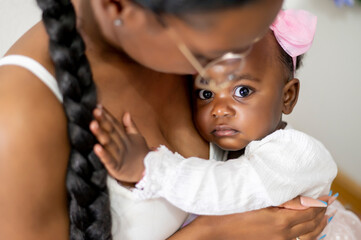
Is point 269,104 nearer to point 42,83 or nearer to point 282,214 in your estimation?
point 282,214

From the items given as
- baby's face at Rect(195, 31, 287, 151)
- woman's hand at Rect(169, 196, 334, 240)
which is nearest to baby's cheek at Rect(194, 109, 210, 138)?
baby's face at Rect(195, 31, 287, 151)

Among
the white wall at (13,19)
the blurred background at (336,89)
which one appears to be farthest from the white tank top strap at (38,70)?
the blurred background at (336,89)

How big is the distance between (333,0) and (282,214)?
1.21 metres

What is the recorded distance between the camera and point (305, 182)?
980mm

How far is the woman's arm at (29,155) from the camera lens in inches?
26.3

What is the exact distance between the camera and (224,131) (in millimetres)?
1068

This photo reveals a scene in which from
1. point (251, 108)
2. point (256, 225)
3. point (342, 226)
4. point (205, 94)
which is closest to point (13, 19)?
point (205, 94)

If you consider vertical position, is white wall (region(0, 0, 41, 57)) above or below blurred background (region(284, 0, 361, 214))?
above

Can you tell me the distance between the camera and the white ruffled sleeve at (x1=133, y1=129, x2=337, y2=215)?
0.86m

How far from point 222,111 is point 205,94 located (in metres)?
0.07

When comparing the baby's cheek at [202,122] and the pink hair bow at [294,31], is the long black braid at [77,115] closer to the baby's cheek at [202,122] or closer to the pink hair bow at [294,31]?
the baby's cheek at [202,122]

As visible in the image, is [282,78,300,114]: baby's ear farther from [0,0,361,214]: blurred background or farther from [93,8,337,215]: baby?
[0,0,361,214]: blurred background

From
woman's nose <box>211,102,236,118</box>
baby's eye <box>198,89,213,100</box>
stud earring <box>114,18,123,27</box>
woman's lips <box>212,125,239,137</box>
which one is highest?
stud earring <box>114,18,123,27</box>

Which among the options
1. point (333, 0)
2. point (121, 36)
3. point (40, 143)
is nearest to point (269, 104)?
point (121, 36)
